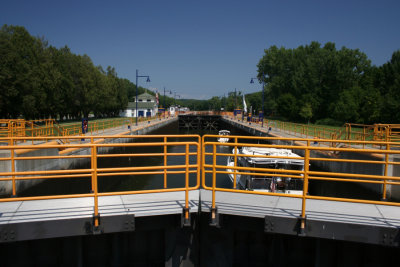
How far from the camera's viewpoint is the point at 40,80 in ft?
136

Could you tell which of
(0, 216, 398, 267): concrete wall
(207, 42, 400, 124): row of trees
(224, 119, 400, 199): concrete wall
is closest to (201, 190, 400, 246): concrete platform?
(0, 216, 398, 267): concrete wall

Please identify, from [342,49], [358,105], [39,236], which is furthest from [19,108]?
[342,49]

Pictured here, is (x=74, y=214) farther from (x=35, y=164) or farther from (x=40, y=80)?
(x=40, y=80)

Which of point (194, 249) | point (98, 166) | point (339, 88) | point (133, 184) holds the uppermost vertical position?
point (339, 88)

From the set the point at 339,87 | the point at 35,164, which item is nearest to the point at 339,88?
the point at 339,87

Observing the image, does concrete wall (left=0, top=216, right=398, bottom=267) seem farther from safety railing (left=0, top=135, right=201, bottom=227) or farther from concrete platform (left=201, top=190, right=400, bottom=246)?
safety railing (left=0, top=135, right=201, bottom=227)

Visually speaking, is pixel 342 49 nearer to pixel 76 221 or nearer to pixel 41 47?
pixel 41 47

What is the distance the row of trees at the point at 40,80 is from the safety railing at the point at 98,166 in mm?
18361

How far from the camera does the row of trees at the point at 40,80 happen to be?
116 feet

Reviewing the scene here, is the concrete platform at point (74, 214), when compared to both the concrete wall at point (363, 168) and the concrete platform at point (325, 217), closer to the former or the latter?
the concrete platform at point (325, 217)

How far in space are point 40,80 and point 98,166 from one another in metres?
29.5

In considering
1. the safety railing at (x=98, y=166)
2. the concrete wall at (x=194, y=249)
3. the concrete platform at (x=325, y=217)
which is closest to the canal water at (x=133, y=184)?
the safety railing at (x=98, y=166)

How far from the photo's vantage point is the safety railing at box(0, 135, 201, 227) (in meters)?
4.75

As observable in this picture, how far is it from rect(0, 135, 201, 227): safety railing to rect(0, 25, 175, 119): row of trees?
60.2ft
